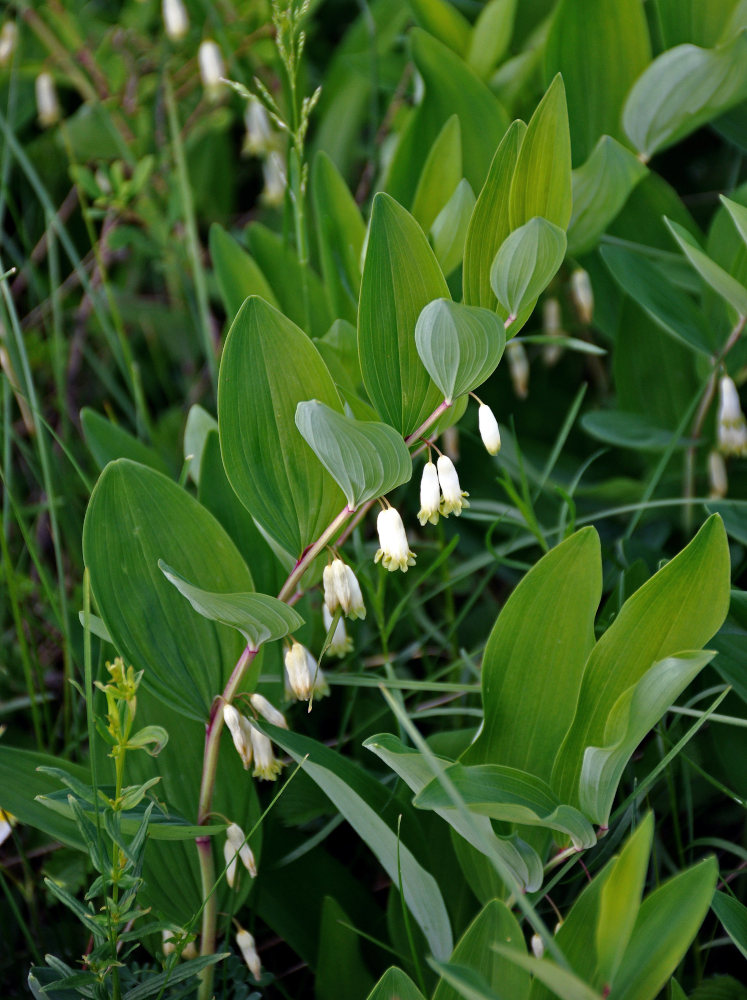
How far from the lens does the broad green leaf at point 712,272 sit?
0.67 metres

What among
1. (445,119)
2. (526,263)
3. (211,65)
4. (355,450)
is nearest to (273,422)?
(355,450)

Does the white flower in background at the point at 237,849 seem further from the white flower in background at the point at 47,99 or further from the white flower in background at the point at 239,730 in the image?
the white flower in background at the point at 47,99

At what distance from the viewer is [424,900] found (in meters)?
Answer: 0.65

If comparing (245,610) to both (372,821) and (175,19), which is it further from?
(175,19)

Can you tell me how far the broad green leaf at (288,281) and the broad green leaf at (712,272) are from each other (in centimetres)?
38

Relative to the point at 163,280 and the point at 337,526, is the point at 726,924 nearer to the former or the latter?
the point at 337,526

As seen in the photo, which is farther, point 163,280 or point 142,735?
point 163,280

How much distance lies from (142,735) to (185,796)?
0.16 meters

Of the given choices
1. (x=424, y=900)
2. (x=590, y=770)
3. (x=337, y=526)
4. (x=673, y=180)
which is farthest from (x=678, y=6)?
(x=424, y=900)

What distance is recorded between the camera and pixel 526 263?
577 mm

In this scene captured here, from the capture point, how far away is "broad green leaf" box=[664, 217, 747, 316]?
0.67 m

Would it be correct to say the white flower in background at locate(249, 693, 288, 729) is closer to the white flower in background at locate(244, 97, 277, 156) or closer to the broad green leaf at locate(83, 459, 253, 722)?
the broad green leaf at locate(83, 459, 253, 722)

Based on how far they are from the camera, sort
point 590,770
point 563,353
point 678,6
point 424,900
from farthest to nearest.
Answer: point 563,353, point 678,6, point 424,900, point 590,770

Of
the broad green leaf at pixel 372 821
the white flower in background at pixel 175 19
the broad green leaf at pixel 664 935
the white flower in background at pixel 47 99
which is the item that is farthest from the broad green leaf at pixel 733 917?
the white flower in background at pixel 47 99
